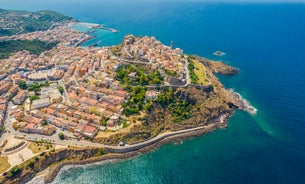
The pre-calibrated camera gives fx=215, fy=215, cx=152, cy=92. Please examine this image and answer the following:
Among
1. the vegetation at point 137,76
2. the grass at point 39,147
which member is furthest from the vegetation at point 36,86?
the grass at point 39,147

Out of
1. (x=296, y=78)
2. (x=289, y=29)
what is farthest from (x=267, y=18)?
(x=296, y=78)

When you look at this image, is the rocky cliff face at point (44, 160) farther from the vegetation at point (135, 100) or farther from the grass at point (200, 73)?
the grass at point (200, 73)

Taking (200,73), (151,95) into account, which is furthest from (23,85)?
(200,73)

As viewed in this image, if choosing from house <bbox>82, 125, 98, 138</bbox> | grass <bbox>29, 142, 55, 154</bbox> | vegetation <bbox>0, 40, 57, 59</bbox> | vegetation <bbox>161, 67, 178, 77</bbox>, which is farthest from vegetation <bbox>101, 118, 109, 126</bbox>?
vegetation <bbox>0, 40, 57, 59</bbox>

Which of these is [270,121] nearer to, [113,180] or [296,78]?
[296,78]

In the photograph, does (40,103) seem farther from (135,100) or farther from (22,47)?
(22,47)
